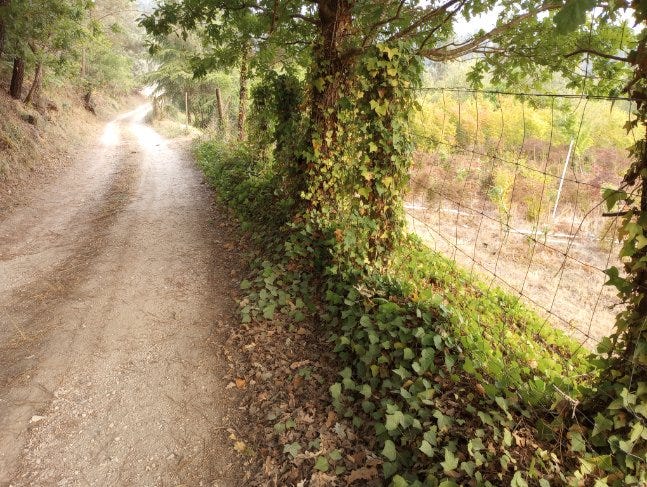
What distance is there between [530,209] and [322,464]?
15812 mm

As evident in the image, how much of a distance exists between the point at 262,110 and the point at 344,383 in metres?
6.85

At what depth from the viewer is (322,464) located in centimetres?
318

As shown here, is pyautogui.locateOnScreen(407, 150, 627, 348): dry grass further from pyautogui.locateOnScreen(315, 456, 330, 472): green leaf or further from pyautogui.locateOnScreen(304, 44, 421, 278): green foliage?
pyautogui.locateOnScreen(315, 456, 330, 472): green leaf

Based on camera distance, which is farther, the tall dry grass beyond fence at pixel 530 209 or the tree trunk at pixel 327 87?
the tree trunk at pixel 327 87

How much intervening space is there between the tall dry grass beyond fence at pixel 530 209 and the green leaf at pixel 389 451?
170cm

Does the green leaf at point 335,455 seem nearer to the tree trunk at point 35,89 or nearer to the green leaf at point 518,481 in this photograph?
the green leaf at point 518,481

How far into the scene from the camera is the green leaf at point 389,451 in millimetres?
3045

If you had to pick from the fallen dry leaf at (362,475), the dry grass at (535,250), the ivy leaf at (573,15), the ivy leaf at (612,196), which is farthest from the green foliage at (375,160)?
the ivy leaf at (573,15)

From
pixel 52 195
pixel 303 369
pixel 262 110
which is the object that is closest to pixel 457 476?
pixel 303 369

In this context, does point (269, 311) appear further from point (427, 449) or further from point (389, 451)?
point (427, 449)

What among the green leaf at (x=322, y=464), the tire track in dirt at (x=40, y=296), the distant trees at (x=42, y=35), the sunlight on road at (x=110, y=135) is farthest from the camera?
the sunlight on road at (x=110, y=135)

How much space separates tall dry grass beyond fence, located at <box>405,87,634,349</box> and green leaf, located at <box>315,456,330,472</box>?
7.05 feet

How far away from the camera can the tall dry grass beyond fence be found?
5094 millimetres

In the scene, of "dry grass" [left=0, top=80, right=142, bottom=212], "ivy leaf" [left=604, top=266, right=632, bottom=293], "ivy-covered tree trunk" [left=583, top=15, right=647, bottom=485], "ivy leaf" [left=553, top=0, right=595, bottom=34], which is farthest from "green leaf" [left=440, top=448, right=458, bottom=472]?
"dry grass" [left=0, top=80, right=142, bottom=212]
